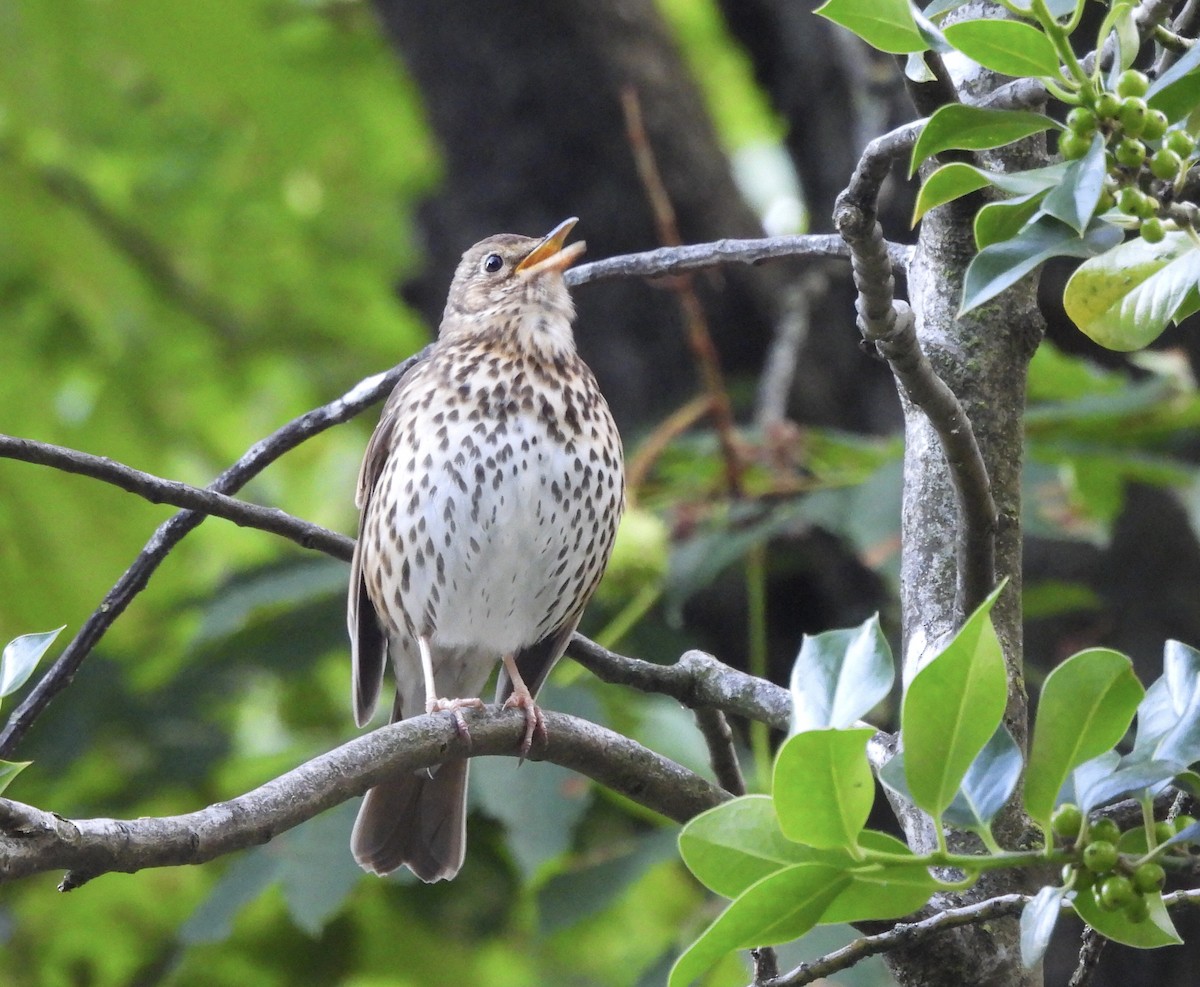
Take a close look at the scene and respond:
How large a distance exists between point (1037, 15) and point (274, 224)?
5441mm

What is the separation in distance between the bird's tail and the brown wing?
20 cm

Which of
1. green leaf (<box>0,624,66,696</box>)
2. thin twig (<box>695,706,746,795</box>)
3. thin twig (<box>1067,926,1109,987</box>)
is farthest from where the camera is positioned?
thin twig (<box>695,706,746,795</box>)

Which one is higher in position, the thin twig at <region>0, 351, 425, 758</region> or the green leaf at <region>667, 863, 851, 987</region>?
the thin twig at <region>0, 351, 425, 758</region>

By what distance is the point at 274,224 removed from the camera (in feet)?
21.5

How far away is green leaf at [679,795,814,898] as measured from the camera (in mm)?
1447

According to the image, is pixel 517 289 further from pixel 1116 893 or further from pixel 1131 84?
pixel 1116 893

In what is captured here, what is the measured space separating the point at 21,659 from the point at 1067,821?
1.08 meters

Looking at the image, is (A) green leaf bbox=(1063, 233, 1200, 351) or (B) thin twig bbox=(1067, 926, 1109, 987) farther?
(B) thin twig bbox=(1067, 926, 1109, 987)

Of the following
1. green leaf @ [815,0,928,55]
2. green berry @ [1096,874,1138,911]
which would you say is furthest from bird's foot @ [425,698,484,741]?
green leaf @ [815,0,928,55]

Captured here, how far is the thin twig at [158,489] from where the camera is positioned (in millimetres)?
1997

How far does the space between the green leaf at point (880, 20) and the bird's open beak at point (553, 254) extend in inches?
82.9

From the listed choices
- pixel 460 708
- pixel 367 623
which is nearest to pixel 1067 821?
pixel 460 708

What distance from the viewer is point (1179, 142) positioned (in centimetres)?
146

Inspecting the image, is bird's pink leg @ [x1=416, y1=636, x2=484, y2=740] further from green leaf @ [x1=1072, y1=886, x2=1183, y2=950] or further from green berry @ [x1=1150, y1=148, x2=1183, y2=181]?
green berry @ [x1=1150, y1=148, x2=1183, y2=181]
